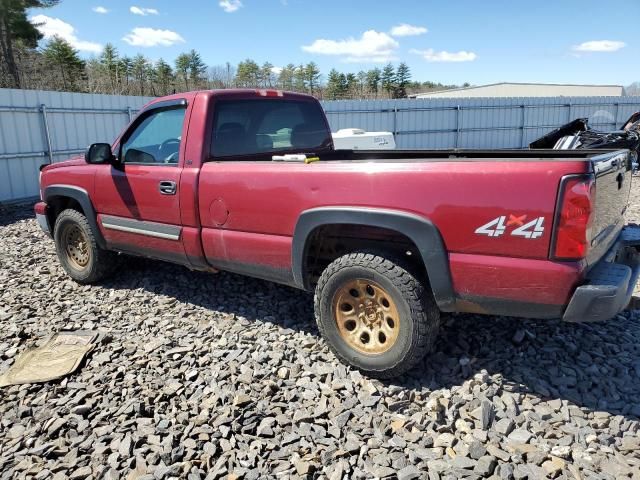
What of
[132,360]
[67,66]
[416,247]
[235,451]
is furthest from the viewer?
[67,66]

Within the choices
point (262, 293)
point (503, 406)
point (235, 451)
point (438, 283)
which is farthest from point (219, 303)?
point (503, 406)

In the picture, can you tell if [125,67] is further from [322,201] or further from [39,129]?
[322,201]

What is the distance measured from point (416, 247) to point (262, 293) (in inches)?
80.3

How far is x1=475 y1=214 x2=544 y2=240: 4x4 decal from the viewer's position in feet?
8.13

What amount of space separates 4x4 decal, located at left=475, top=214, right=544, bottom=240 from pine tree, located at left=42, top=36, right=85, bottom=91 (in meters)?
45.4

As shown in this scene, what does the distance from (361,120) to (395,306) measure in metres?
15.2

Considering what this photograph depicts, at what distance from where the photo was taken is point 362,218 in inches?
118

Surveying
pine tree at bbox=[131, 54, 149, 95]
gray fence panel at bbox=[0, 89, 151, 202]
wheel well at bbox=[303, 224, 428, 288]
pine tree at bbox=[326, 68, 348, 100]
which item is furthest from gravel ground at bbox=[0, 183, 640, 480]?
pine tree at bbox=[326, 68, 348, 100]

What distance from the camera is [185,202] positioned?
3.90 meters

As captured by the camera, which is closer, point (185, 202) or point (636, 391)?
point (636, 391)

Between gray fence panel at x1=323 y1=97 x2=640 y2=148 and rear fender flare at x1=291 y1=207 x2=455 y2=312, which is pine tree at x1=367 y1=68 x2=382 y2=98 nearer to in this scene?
gray fence panel at x1=323 y1=97 x2=640 y2=148

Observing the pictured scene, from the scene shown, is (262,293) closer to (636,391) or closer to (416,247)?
(416,247)

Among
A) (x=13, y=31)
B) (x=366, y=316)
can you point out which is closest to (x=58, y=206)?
(x=366, y=316)

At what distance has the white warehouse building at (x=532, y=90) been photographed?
49.6 m
